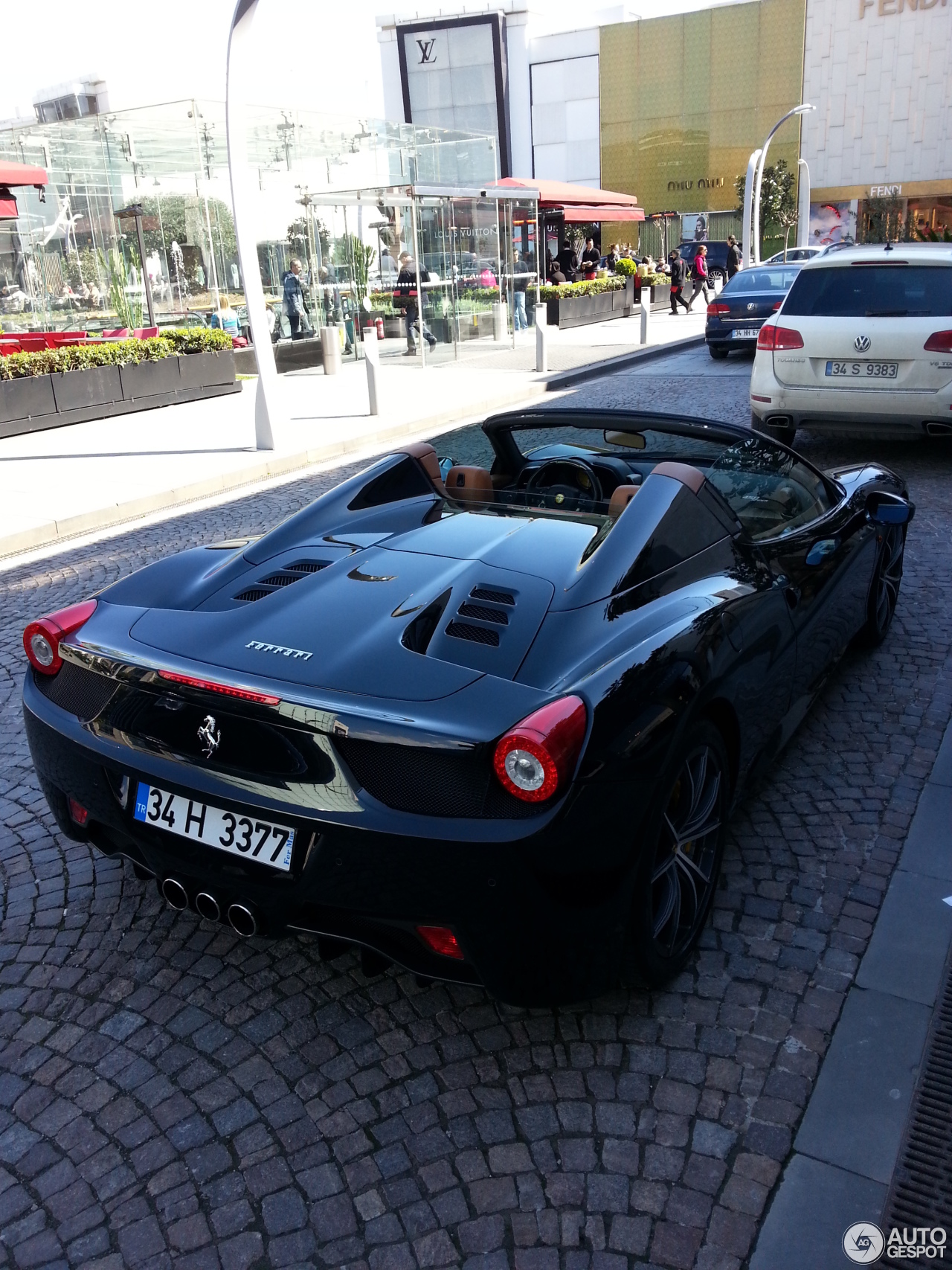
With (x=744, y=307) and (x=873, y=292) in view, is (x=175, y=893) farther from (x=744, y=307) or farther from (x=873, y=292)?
(x=744, y=307)

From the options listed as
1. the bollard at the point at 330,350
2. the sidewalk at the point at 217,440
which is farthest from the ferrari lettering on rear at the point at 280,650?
the bollard at the point at 330,350

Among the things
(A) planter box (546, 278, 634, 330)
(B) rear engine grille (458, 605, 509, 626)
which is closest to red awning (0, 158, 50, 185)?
(A) planter box (546, 278, 634, 330)

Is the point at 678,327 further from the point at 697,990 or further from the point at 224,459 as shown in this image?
the point at 697,990

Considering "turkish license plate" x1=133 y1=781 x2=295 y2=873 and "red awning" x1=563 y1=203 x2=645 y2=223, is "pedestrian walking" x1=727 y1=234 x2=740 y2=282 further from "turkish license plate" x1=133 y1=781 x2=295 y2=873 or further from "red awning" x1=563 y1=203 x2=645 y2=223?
"turkish license plate" x1=133 y1=781 x2=295 y2=873

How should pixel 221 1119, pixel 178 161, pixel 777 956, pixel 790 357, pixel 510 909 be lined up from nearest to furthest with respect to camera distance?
pixel 510 909 → pixel 221 1119 → pixel 777 956 → pixel 790 357 → pixel 178 161

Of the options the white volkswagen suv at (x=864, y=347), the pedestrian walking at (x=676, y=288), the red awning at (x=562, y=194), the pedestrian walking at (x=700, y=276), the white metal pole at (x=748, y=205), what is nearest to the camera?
the white volkswagen suv at (x=864, y=347)

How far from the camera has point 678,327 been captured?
1029 inches

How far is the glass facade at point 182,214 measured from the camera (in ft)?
60.6

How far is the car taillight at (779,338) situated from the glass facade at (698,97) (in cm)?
5783

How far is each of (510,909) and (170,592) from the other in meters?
1.49

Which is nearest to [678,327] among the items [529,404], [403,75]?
[529,404]

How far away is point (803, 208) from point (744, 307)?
45122 millimetres

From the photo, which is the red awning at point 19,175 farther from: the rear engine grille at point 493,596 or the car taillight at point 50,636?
the rear engine grille at point 493,596

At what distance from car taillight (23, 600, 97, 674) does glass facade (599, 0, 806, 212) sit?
6516 cm
